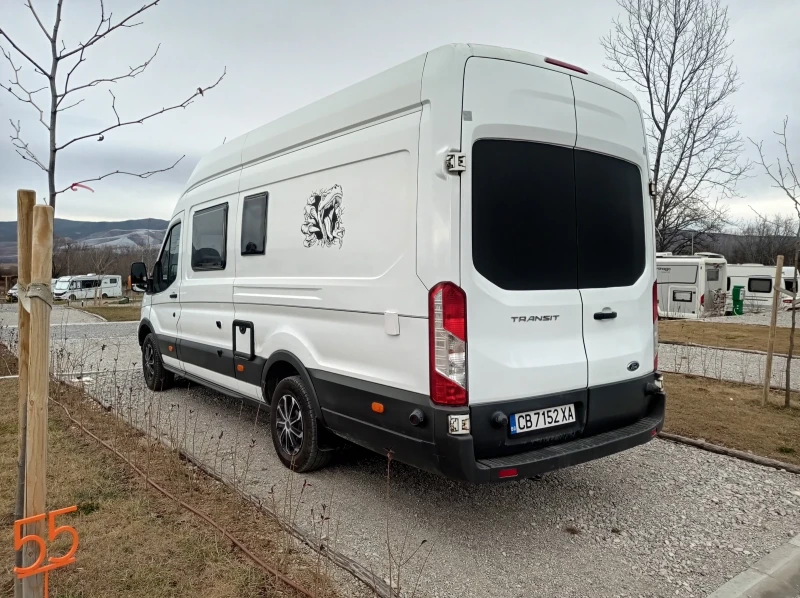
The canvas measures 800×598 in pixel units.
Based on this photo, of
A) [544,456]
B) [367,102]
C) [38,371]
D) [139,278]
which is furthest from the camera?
[139,278]

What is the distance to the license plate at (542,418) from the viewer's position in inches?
127

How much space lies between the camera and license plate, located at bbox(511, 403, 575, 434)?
3.23 metres

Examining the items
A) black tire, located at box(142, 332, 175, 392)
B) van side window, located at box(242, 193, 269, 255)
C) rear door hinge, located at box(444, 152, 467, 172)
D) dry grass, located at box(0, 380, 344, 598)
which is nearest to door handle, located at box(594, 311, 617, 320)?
rear door hinge, located at box(444, 152, 467, 172)

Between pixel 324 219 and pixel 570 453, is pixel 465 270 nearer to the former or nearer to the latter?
pixel 570 453

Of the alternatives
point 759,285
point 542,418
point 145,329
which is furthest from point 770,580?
point 759,285

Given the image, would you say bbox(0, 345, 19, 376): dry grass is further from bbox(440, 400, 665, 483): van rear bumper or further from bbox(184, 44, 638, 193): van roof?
bbox(440, 400, 665, 483): van rear bumper

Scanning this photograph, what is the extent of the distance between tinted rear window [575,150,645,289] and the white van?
13 millimetres

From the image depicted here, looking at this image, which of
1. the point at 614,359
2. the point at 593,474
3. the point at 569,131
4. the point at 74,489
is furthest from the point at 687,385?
the point at 74,489

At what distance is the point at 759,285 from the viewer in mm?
27625

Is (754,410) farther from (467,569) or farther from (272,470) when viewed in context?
(272,470)

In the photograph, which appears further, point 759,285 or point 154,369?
point 759,285

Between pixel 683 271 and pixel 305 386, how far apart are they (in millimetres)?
20407

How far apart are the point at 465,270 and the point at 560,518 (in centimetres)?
187

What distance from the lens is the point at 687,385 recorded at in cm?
770
